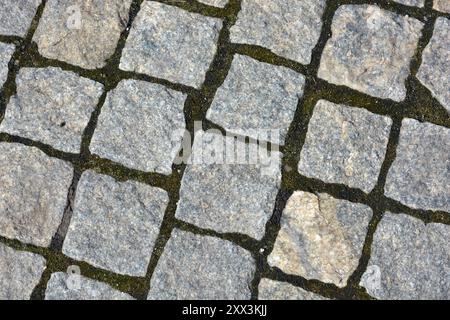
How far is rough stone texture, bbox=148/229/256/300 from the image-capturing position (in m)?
2.94

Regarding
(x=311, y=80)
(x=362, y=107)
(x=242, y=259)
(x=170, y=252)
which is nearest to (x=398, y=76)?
(x=362, y=107)

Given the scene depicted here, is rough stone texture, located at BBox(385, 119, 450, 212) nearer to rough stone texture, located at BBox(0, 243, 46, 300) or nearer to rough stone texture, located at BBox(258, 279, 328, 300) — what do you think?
rough stone texture, located at BBox(258, 279, 328, 300)

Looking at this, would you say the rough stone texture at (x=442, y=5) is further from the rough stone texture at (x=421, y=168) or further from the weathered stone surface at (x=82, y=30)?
the weathered stone surface at (x=82, y=30)

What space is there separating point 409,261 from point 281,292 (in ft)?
2.08

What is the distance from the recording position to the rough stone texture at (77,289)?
2.96 meters

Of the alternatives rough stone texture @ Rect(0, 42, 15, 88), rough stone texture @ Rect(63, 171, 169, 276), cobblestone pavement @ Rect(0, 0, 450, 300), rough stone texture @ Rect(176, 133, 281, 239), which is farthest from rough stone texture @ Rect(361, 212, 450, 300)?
rough stone texture @ Rect(0, 42, 15, 88)

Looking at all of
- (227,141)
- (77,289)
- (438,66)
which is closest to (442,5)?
(438,66)

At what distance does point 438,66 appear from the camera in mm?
3064

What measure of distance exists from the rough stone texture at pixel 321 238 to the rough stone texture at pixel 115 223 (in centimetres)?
62

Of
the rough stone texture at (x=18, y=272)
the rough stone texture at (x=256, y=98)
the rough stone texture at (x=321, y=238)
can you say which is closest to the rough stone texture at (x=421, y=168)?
the rough stone texture at (x=321, y=238)

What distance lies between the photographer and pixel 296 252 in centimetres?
295

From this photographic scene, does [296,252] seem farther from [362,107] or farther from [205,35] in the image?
[205,35]

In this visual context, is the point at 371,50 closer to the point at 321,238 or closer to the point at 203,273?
the point at 321,238
